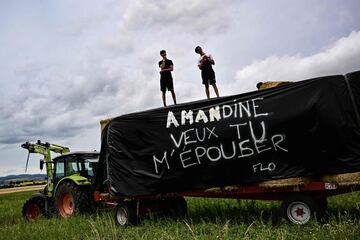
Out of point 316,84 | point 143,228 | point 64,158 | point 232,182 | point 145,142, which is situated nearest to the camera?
point 316,84

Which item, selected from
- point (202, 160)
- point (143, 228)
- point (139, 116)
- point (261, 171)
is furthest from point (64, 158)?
point (261, 171)

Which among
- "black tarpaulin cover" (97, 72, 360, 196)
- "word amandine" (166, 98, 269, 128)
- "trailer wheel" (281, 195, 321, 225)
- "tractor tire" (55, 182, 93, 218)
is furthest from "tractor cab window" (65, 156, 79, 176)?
"trailer wheel" (281, 195, 321, 225)

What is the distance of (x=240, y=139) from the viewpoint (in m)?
7.68

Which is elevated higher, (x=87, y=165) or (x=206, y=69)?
(x=206, y=69)

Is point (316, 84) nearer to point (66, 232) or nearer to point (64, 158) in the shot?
point (66, 232)

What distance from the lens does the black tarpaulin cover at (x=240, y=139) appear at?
6809mm

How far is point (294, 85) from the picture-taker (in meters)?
7.33

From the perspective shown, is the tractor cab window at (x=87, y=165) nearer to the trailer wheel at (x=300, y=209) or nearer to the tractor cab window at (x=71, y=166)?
the tractor cab window at (x=71, y=166)

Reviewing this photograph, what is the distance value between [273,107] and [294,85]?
1.81 feet

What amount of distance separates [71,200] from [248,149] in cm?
658

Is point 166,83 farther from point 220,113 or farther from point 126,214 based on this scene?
point 126,214

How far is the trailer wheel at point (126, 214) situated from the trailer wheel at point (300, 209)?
141 inches

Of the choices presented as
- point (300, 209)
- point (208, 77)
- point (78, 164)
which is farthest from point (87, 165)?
point (300, 209)

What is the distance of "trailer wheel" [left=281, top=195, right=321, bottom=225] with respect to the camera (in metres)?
6.86
